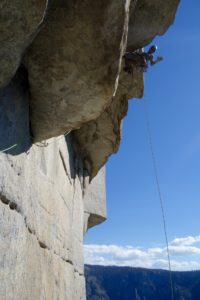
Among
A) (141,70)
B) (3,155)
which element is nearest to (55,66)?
(3,155)

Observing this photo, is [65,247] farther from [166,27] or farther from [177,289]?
[177,289]

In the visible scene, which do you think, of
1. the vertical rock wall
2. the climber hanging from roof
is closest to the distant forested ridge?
the vertical rock wall

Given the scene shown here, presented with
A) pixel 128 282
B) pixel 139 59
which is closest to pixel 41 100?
pixel 139 59

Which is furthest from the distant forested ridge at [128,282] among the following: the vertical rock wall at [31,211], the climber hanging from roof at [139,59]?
the climber hanging from roof at [139,59]

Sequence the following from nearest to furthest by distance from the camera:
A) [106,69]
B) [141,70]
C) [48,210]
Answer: [106,69]
[48,210]
[141,70]

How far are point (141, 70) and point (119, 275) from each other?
14448 centimetres

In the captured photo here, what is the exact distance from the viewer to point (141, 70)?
11.5 feet

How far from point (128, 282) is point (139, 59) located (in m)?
146

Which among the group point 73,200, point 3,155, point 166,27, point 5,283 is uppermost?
point 166,27

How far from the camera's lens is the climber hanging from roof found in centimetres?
328

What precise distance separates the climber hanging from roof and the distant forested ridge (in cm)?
13772

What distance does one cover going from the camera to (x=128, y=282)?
13888cm

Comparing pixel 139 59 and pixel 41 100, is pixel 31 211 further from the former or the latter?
pixel 139 59

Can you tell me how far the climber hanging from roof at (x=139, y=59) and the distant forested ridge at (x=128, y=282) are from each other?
13772cm
